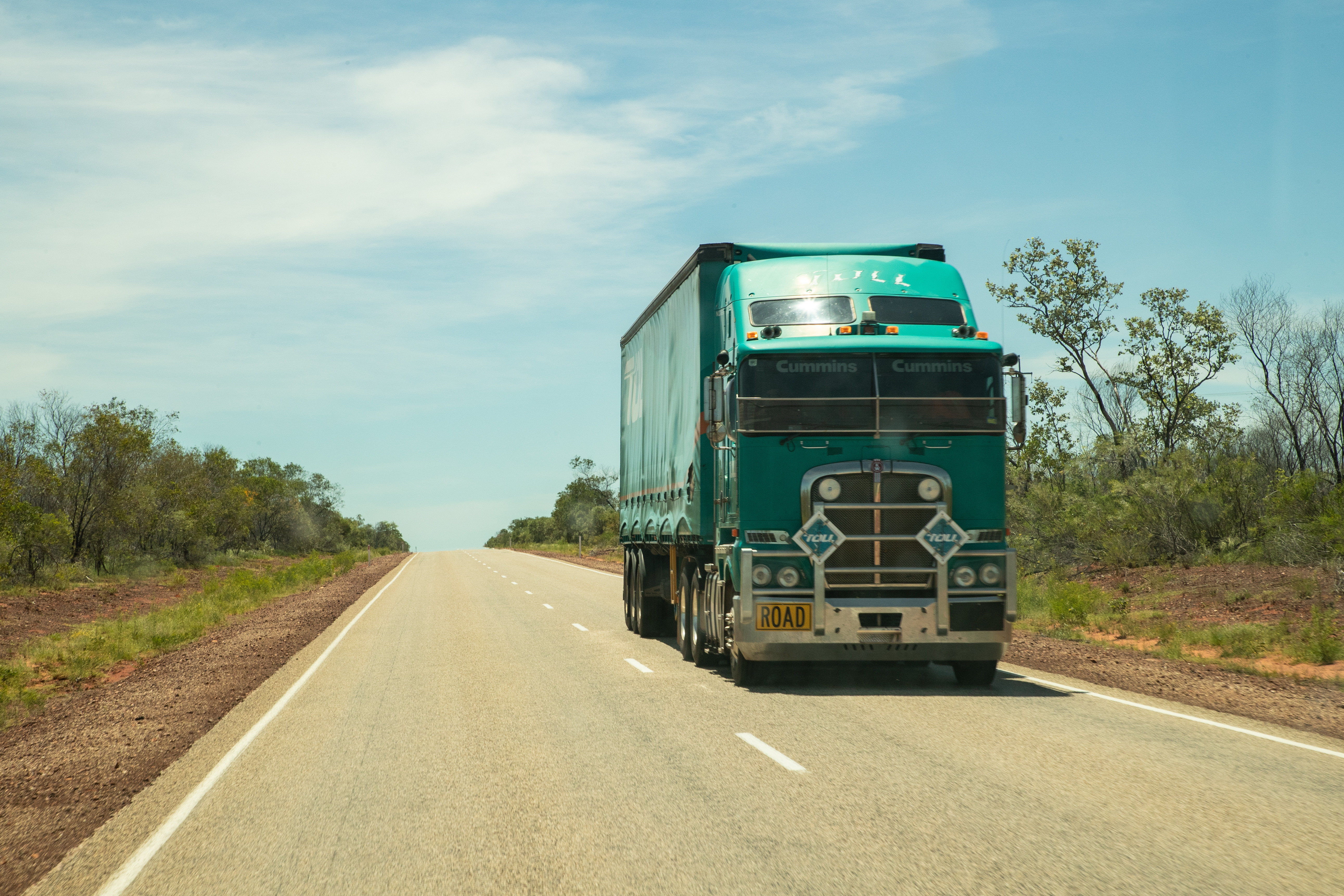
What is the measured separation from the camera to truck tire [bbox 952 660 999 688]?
12297 mm

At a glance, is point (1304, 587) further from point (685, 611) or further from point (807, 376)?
point (807, 376)

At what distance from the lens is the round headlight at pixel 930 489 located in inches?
462

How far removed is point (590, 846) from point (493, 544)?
15247cm

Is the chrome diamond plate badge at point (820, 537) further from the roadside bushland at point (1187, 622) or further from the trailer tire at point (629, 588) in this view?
the trailer tire at point (629, 588)

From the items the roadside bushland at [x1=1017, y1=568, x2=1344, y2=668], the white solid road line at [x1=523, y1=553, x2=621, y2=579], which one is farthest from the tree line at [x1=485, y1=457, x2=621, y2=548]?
the roadside bushland at [x1=1017, y1=568, x2=1344, y2=668]

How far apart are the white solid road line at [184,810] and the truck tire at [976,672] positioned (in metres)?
7.15

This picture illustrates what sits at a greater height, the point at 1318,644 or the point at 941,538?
the point at 941,538

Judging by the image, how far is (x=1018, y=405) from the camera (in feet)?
38.6

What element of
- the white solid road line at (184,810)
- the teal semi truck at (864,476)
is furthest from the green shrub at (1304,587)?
the white solid road line at (184,810)

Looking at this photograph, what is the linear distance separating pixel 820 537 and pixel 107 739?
7.08 m

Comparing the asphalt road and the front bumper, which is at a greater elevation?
the front bumper

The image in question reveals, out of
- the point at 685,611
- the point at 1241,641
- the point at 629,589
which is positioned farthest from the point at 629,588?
the point at 1241,641

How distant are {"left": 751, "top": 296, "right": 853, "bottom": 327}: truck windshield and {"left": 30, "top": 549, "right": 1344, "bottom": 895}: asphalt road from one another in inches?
157

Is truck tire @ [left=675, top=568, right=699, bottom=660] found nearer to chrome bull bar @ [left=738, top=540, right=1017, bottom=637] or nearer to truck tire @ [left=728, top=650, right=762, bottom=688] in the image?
truck tire @ [left=728, top=650, right=762, bottom=688]
